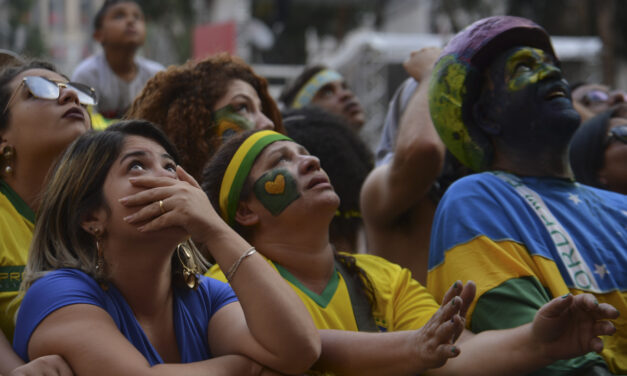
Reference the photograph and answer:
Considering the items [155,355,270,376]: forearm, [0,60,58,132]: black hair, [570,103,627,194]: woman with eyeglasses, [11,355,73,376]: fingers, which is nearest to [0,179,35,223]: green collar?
[0,60,58,132]: black hair

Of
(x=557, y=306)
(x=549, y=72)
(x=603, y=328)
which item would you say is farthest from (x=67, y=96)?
(x=603, y=328)

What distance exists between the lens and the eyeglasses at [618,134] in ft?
12.2

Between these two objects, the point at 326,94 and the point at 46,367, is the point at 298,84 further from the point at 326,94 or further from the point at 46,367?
the point at 46,367

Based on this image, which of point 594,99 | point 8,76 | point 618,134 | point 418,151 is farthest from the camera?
point 594,99

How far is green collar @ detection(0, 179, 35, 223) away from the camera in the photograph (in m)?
2.98

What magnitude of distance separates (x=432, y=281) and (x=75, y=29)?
61.0 m

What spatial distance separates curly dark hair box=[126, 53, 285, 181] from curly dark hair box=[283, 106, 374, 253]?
24 centimetres

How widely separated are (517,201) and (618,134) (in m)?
1.11

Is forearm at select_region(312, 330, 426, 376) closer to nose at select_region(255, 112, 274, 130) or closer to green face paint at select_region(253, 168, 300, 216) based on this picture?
green face paint at select_region(253, 168, 300, 216)

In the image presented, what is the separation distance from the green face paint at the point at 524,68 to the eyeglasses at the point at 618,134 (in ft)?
2.57

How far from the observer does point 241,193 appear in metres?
2.95

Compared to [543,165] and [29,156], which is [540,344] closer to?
[543,165]

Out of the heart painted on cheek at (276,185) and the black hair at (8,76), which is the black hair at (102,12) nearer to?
the black hair at (8,76)

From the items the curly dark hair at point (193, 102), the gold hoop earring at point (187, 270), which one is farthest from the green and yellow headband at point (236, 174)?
the curly dark hair at point (193, 102)
